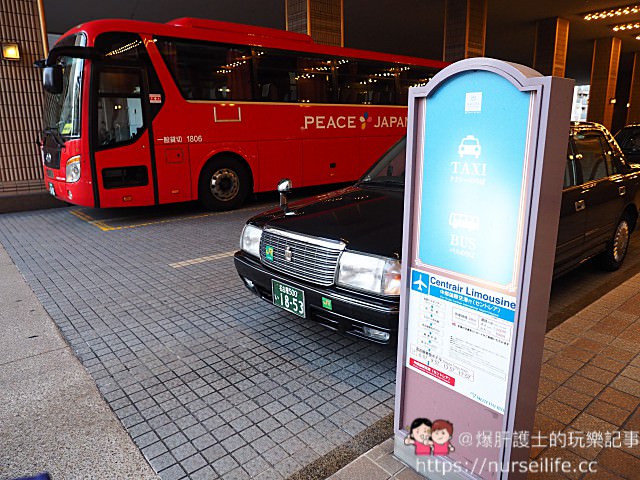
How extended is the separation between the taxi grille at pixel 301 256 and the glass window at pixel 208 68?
557 cm

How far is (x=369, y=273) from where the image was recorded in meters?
2.98

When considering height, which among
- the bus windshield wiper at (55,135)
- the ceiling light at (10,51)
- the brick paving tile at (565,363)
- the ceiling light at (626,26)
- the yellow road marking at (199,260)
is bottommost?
the yellow road marking at (199,260)

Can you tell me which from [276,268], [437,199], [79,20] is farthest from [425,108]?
[79,20]

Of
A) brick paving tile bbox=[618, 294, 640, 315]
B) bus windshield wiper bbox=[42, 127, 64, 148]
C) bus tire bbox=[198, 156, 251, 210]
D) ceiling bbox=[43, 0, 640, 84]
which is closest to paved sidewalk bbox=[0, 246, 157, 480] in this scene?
brick paving tile bbox=[618, 294, 640, 315]

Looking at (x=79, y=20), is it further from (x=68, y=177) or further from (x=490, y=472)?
Result: (x=490, y=472)

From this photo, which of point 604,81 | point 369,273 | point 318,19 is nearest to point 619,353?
point 369,273

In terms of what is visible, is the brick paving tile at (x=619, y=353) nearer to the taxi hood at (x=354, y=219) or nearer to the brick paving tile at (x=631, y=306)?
the brick paving tile at (x=631, y=306)

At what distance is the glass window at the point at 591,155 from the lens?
450cm

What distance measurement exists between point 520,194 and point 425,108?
0.57 meters

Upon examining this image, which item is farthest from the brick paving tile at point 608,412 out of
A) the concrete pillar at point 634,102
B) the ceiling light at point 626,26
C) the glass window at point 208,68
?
the concrete pillar at point 634,102

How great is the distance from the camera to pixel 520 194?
1726 millimetres

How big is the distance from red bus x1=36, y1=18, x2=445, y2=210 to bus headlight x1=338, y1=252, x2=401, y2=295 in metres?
5.92

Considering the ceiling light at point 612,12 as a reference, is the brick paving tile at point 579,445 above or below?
below

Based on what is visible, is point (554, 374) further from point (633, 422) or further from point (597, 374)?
point (633, 422)
